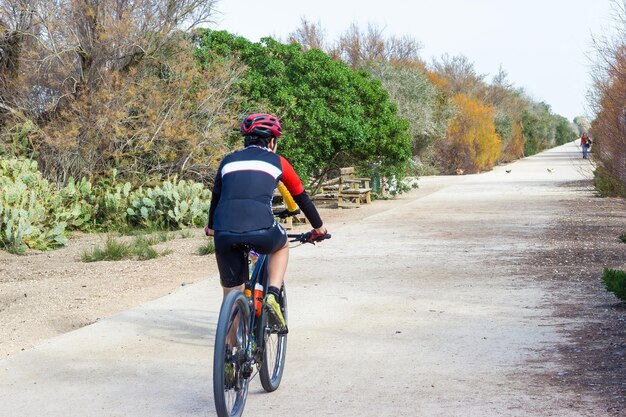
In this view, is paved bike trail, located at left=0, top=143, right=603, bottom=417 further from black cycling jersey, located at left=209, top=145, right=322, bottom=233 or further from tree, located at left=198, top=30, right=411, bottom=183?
tree, located at left=198, top=30, right=411, bottom=183

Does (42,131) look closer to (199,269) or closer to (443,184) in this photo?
(199,269)

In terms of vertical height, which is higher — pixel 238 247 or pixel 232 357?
pixel 238 247

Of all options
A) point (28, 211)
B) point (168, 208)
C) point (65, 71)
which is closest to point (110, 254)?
point (28, 211)

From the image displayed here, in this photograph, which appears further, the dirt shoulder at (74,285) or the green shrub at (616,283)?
the dirt shoulder at (74,285)

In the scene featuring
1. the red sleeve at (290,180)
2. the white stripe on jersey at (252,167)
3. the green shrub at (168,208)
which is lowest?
the green shrub at (168,208)

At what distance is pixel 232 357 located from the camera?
5211 millimetres

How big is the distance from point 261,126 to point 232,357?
1501 millimetres

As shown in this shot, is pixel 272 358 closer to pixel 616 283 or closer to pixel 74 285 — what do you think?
pixel 616 283

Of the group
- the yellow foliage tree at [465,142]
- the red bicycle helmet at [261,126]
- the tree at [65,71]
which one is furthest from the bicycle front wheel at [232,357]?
the yellow foliage tree at [465,142]

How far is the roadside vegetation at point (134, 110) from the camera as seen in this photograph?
710 inches

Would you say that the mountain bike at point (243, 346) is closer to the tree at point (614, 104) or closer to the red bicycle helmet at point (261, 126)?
the red bicycle helmet at point (261, 126)

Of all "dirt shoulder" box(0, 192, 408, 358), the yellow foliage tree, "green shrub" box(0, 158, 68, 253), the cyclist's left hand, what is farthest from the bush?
the yellow foliage tree

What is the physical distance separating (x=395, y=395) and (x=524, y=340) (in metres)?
2.00

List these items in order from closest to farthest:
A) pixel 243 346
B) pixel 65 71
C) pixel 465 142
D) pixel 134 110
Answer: pixel 243 346 < pixel 65 71 < pixel 134 110 < pixel 465 142
